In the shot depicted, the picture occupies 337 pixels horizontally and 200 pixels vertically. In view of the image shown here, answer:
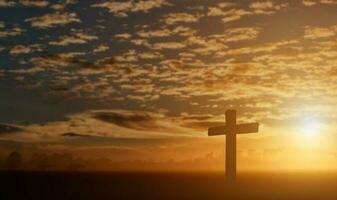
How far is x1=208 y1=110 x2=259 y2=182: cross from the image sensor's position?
17609mm

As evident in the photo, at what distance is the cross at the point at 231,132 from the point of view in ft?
57.8

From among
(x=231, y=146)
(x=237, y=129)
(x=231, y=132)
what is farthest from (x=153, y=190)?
(x=237, y=129)

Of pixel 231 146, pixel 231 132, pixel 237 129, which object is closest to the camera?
pixel 237 129

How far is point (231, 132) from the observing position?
18094mm

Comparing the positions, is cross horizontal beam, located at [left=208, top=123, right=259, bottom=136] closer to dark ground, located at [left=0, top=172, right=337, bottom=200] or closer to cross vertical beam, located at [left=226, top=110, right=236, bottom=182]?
cross vertical beam, located at [left=226, top=110, right=236, bottom=182]

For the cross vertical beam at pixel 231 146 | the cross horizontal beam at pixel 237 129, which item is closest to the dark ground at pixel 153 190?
the cross vertical beam at pixel 231 146

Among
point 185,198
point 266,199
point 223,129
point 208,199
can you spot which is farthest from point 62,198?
point 223,129

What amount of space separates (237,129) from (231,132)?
25 cm

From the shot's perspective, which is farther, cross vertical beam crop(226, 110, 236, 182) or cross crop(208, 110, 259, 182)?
cross vertical beam crop(226, 110, 236, 182)

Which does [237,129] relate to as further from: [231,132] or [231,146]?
[231,146]

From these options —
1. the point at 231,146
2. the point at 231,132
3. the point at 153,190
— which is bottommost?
the point at 231,146

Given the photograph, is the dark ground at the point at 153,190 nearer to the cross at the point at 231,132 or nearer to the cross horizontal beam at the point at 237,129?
the cross at the point at 231,132

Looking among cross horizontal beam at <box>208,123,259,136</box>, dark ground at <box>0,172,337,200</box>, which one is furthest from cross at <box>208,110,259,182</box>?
dark ground at <box>0,172,337,200</box>

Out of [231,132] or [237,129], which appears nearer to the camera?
[237,129]
